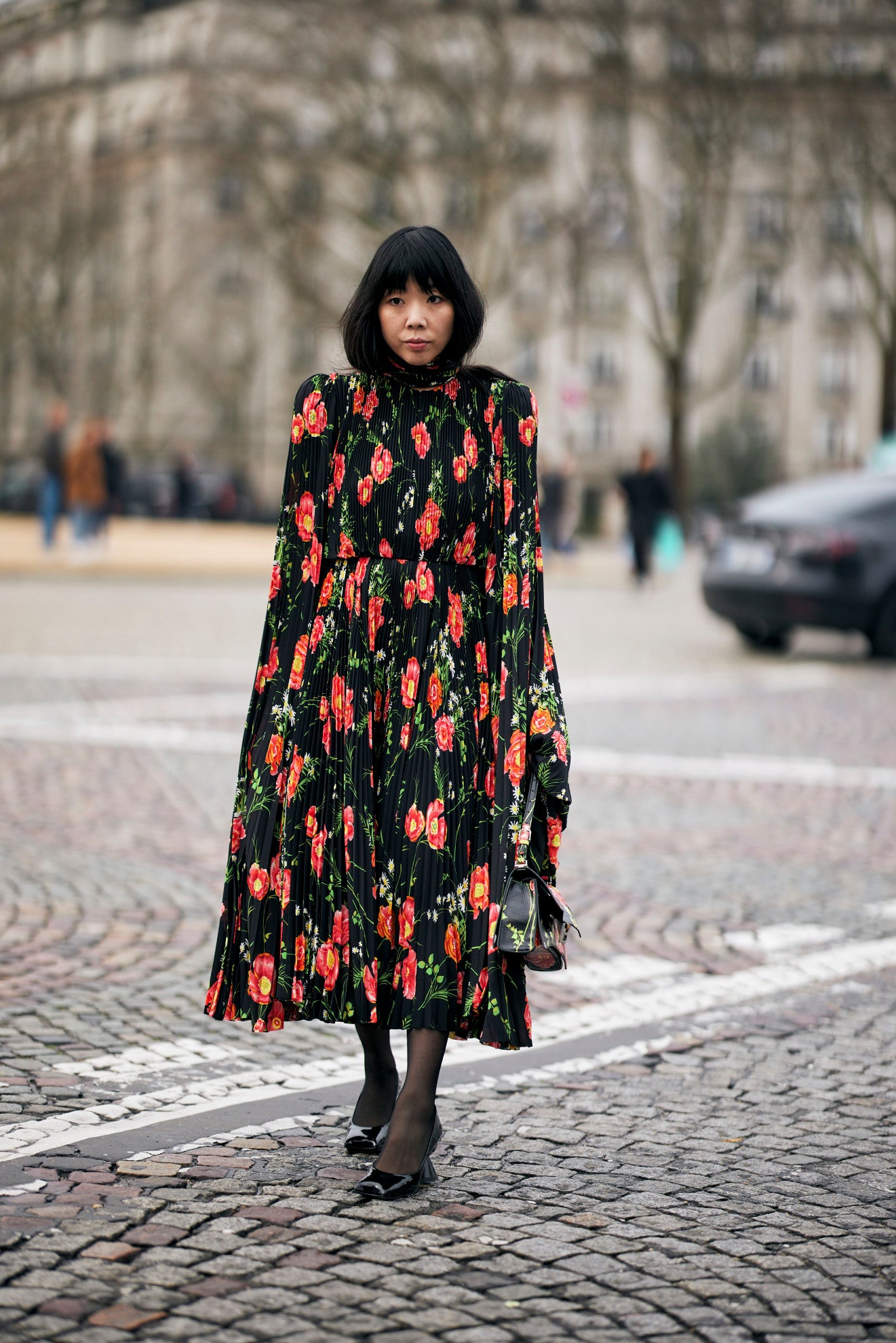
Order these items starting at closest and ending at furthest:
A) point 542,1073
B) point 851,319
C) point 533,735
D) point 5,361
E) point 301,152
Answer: point 533,735 → point 542,1073 → point 301,152 → point 5,361 → point 851,319

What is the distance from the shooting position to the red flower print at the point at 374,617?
3594mm

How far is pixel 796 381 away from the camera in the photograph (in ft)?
261

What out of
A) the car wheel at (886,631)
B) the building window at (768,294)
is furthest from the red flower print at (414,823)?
the building window at (768,294)

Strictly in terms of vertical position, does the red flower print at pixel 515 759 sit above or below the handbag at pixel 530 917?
above

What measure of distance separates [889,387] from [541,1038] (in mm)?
38294

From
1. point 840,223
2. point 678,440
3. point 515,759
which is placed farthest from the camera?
point 678,440

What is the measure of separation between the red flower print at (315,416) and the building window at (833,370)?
7685cm

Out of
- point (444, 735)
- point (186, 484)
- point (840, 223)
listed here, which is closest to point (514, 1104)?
point (444, 735)

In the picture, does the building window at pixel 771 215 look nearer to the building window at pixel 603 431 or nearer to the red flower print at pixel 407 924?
the building window at pixel 603 431

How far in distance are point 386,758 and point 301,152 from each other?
33122mm

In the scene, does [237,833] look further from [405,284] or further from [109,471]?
[109,471]

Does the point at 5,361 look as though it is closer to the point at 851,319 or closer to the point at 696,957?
the point at 851,319

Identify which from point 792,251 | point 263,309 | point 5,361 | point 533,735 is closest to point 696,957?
point 533,735

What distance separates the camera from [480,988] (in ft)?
11.5
